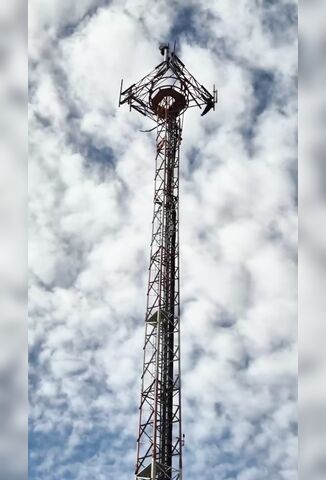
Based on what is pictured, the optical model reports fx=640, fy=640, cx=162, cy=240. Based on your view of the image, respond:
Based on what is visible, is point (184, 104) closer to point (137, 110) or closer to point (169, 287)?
point (137, 110)

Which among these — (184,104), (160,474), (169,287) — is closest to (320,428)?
(160,474)

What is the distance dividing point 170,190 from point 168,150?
6.38 ft

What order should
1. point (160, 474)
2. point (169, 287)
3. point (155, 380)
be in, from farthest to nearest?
point (169, 287)
point (155, 380)
point (160, 474)

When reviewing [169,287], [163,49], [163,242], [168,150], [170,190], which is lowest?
[169,287]

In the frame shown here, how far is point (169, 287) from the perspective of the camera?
25.8 meters

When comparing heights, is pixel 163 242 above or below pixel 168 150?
below

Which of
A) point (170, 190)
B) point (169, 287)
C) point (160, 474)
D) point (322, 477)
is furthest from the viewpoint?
point (170, 190)

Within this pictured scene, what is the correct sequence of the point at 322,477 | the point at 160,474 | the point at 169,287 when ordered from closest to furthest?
the point at 322,477
the point at 160,474
the point at 169,287

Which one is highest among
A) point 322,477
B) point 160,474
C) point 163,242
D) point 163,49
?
point 163,49

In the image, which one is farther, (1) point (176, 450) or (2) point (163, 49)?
→ (2) point (163, 49)

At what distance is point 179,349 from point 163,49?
1408 cm

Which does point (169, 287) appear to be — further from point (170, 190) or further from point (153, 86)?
point (153, 86)

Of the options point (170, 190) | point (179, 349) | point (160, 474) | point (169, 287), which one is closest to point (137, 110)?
point (170, 190)

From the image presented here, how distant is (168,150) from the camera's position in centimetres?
2867
